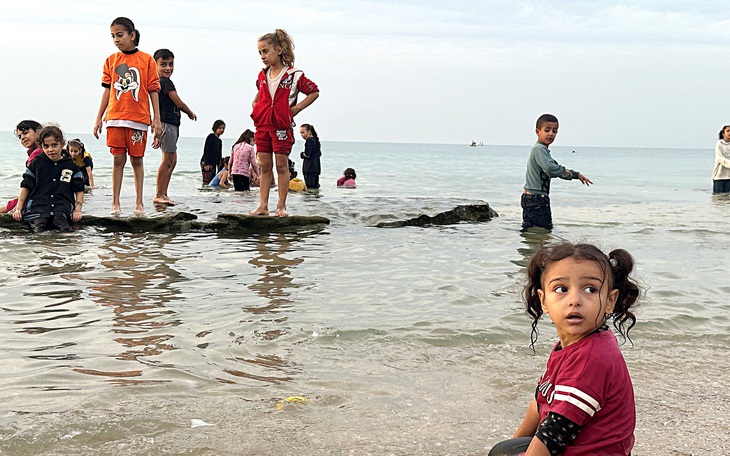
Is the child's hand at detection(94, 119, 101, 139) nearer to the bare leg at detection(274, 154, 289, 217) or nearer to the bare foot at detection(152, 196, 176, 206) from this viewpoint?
the bare foot at detection(152, 196, 176, 206)

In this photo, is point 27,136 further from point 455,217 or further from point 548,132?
point 548,132

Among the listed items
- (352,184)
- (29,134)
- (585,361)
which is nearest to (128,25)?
(29,134)

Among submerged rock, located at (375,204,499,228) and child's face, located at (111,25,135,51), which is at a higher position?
child's face, located at (111,25,135,51)

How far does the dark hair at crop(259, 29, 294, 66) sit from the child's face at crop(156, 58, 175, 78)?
2.13m

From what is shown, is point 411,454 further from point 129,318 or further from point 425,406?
point 129,318

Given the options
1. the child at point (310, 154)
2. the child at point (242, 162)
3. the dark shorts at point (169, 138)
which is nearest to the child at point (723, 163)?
the child at point (310, 154)

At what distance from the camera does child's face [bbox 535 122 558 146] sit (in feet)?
29.8

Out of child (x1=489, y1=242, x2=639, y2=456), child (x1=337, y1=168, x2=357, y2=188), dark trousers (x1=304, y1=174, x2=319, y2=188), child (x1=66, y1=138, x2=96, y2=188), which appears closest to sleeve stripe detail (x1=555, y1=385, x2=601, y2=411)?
child (x1=489, y1=242, x2=639, y2=456)

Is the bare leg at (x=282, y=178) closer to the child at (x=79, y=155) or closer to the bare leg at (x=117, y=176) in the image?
the bare leg at (x=117, y=176)

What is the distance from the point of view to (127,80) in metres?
8.73

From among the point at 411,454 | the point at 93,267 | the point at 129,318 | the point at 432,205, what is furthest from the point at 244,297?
the point at 432,205

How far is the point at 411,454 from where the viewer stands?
302 centimetres

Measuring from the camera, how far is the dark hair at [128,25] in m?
8.57

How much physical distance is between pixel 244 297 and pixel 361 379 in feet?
6.57
